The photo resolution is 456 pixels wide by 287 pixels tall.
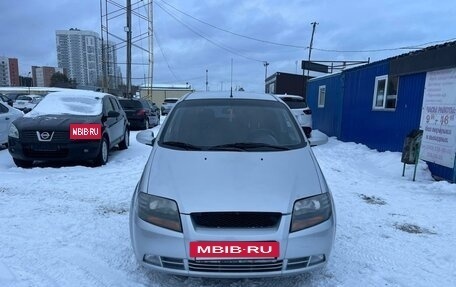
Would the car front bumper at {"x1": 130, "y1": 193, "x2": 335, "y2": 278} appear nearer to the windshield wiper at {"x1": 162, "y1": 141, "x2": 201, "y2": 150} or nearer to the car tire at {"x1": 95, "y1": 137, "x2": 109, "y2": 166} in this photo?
the windshield wiper at {"x1": 162, "y1": 141, "x2": 201, "y2": 150}

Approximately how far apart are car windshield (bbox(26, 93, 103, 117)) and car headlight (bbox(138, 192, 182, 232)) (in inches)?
232

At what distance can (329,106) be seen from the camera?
15461mm

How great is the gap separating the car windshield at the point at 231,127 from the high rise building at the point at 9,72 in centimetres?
9507

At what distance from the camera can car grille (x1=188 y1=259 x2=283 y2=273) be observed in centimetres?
263

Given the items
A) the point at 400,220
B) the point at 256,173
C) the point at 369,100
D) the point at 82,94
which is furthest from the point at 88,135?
the point at 369,100

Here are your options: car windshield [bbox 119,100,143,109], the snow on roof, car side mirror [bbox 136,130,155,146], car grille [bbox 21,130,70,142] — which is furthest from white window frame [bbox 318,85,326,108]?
car side mirror [bbox 136,130,155,146]

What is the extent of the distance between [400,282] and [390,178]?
485 cm

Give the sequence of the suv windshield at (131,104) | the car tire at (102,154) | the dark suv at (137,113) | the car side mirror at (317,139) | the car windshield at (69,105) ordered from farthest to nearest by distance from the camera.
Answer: the suv windshield at (131,104)
the dark suv at (137,113)
the car windshield at (69,105)
the car tire at (102,154)
the car side mirror at (317,139)

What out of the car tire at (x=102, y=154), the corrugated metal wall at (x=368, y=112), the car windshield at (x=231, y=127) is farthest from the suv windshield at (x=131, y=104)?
the car windshield at (x=231, y=127)

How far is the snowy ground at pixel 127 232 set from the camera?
319 centimetres

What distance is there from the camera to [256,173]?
304cm

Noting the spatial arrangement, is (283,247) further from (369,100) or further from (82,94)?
(369,100)
